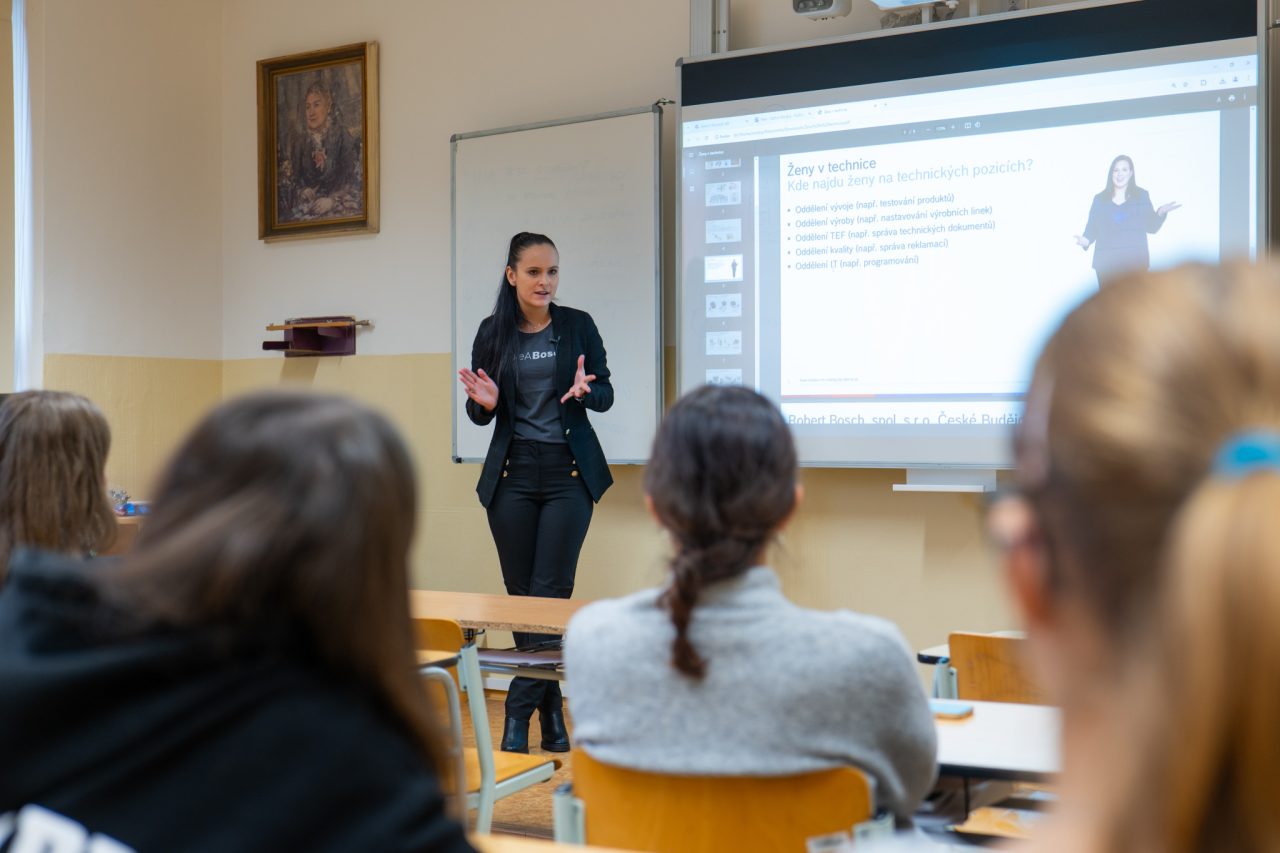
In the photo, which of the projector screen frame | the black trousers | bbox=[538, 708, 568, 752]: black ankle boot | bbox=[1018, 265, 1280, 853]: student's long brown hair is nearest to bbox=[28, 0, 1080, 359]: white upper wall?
the projector screen frame

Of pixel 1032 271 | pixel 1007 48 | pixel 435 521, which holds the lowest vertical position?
pixel 435 521

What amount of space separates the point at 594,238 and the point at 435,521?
155cm

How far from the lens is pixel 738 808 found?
1.60 meters

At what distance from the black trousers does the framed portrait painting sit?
1742 mm

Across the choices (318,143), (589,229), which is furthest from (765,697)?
(318,143)

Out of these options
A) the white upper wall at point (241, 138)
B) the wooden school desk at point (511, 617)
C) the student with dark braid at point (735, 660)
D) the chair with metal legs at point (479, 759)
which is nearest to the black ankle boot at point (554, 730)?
the wooden school desk at point (511, 617)

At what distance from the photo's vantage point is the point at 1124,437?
1.70ft

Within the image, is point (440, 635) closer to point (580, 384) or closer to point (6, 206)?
point (580, 384)

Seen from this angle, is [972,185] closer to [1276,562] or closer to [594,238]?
[594,238]

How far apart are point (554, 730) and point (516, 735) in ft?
0.58

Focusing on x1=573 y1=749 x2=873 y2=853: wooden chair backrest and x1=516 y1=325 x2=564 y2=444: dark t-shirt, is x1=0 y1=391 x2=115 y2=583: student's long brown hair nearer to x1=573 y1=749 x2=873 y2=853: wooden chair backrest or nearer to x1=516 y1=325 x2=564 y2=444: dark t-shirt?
x1=573 y1=749 x2=873 y2=853: wooden chair backrest

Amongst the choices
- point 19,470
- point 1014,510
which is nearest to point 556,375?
point 19,470

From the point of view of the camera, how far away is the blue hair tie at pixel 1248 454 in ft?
1.59

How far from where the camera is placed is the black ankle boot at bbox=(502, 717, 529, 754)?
4.27m
